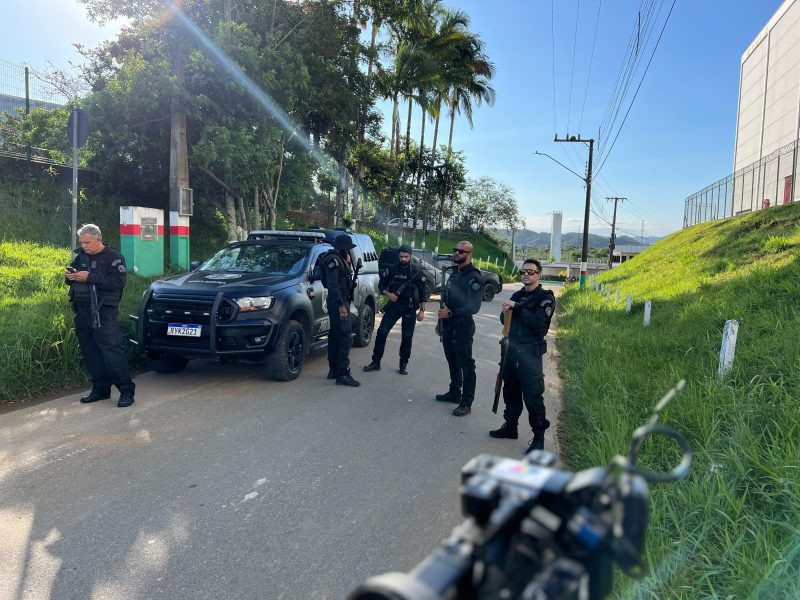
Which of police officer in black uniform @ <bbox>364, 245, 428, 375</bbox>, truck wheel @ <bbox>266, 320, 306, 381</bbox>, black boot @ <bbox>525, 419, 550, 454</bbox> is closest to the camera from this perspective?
black boot @ <bbox>525, 419, 550, 454</bbox>

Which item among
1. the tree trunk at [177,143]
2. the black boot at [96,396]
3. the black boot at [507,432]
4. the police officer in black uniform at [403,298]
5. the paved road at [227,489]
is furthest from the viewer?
the tree trunk at [177,143]

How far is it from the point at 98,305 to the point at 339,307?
8.55ft

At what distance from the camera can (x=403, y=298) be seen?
7.37 metres

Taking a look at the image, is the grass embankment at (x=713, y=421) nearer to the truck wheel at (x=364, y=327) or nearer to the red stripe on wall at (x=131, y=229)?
the truck wheel at (x=364, y=327)

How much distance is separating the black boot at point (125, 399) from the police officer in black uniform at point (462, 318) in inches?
131

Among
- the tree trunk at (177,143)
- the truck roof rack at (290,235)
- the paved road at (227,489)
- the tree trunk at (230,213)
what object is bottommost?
the paved road at (227,489)

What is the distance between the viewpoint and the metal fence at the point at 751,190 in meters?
21.1

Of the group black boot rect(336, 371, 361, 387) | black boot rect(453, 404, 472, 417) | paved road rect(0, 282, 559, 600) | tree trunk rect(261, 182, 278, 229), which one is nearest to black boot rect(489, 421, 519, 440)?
paved road rect(0, 282, 559, 600)

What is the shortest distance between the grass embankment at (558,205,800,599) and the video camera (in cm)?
191

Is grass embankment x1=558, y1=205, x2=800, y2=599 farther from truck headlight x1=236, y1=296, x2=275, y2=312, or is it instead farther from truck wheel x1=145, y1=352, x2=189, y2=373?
truck wheel x1=145, y1=352, x2=189, y2=373

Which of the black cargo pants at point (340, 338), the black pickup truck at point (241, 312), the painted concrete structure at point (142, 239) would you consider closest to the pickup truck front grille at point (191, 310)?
the black pickup truck at point (241, 312)

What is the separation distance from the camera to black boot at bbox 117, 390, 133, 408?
18.1 ft

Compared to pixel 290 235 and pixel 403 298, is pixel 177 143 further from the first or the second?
pixel 403 298

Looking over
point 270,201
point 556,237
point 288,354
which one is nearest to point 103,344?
point 288,354
